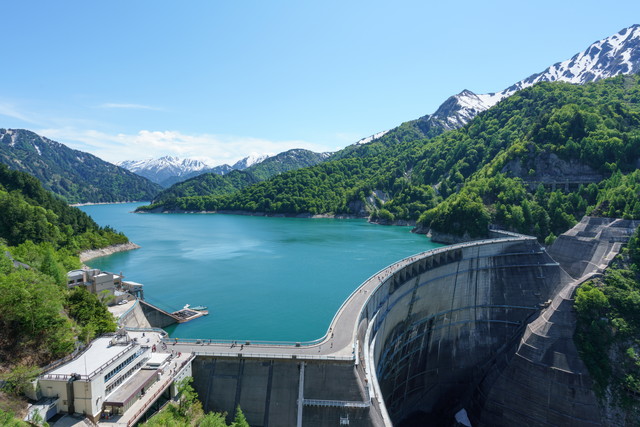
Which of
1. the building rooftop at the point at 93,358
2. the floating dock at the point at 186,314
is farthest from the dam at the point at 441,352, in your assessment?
the floating dock at the point at 186,314

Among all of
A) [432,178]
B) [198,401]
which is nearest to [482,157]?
[432,178]

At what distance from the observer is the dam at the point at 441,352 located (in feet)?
78.0

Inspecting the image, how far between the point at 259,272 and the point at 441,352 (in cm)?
3549

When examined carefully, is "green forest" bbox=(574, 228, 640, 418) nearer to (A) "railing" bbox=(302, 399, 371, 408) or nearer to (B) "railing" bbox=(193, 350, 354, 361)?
(A) "railing" bbox=(302, 399, 371, 408)

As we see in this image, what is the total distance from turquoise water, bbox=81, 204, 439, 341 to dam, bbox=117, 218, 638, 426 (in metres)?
10.6

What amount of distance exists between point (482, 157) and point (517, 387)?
390ft

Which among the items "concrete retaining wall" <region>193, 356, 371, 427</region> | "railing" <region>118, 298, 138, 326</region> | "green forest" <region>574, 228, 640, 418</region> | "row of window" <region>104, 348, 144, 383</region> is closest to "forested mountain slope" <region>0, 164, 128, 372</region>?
"row of window" <region>104, 348, 144, 383</region>

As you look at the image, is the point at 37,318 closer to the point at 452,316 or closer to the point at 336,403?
the point at 336,403

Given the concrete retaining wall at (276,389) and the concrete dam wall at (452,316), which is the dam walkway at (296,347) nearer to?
the concrete retaining wall at (276,389)

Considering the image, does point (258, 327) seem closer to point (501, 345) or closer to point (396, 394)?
point (396, 394)

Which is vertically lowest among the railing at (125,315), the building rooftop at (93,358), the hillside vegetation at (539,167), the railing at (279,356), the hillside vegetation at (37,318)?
the railing at (125,315)

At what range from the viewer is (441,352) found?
4469 cm

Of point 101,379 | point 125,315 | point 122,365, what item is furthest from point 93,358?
point 125,315

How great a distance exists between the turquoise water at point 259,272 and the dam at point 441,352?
34.7ft
